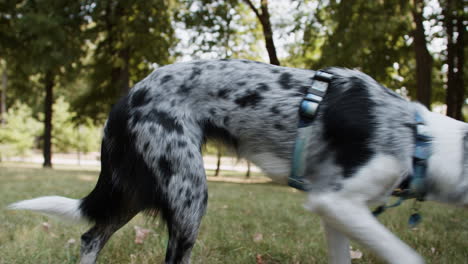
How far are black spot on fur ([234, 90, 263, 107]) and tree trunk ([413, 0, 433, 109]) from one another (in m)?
8.99

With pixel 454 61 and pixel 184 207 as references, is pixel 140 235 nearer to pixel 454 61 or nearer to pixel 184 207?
pixel 184 207

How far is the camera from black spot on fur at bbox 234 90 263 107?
217 centimetres

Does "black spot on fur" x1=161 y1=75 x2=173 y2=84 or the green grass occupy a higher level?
"black spot on fur" x1=161 y1=75 x2=173 y2=84

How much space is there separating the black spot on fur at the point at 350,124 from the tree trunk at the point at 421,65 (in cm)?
878

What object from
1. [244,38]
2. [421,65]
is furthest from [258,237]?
[244,38]

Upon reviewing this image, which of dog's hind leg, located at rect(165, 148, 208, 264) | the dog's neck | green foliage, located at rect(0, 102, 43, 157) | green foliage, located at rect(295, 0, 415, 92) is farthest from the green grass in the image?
green foliage, located at rect(0, 102, 43, 157)

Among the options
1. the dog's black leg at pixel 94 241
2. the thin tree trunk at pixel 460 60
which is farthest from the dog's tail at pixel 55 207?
the thin tree trunk at pixel 460 60

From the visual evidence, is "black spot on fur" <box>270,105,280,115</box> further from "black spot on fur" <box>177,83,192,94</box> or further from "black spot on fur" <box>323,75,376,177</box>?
"black spot on fur" <box>177,83,192,94</box>

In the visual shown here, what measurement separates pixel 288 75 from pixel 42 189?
6.75 meters

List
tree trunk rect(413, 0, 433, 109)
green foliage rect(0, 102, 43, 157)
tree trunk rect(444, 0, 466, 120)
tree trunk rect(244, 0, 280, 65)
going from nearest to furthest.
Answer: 1. tree trunk rect(413, 0, 433, 109)
2. tree trunk rect(444, 0, 466, 120)
3. tree trunk rect(244, 0, 280, 65)
4. green foliage rect(0, 102, 43, 157)

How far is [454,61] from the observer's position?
12.0m

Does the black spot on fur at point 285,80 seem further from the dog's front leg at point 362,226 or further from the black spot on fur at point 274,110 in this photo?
the dog's front leg at point 362,226

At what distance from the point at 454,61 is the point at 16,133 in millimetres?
28011

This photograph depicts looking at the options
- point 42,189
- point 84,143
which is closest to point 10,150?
point 84,143
